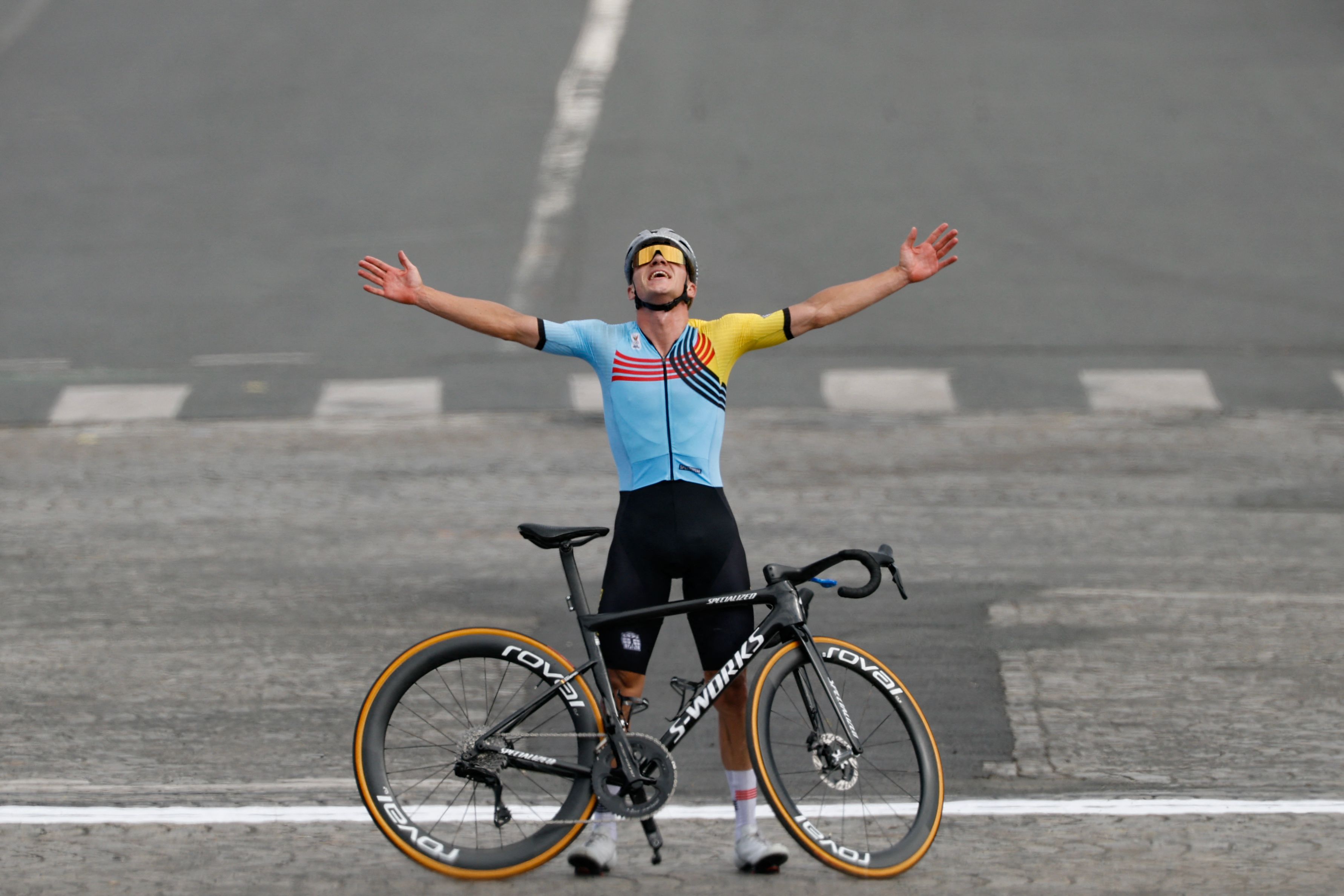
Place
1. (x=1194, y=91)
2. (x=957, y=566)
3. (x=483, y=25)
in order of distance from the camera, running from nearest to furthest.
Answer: (x=957, y=566)
(x=1194, y=91)
(x=483, y=25)

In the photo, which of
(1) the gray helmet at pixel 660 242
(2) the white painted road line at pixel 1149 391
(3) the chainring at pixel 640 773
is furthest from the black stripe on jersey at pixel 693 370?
(2) the white painted road line at pixel 1149 391

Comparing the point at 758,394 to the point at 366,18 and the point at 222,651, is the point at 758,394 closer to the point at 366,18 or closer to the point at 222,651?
the point at 222,651

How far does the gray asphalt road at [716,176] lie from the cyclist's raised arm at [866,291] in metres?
5.95

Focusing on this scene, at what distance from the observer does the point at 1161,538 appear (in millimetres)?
9102

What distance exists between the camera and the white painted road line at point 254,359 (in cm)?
1244

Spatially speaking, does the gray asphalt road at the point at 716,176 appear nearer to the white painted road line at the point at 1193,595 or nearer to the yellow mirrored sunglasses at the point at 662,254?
the white painted road line at the point at 1193,595

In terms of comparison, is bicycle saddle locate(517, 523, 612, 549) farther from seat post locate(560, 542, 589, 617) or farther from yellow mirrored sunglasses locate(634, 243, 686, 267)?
yellow mirrored sunglasses locate(634, 243, 686, 267)

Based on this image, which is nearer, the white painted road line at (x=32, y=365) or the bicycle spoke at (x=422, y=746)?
the bicycle spoke at (x=422, y=746)

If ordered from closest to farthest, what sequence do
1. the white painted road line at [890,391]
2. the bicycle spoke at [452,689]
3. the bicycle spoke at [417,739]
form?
the bicycle spoke at [417,739]
the bicycle spoke at [452,689]
the white painted road line at [890,391]

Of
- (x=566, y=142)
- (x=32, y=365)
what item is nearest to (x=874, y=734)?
(x=32, y=365)

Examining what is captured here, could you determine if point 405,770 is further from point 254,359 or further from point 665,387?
point 254,359

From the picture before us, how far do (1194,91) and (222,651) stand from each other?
13.5 m

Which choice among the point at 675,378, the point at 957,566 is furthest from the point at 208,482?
the point at 675,378

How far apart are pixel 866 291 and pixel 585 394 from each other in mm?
6373
